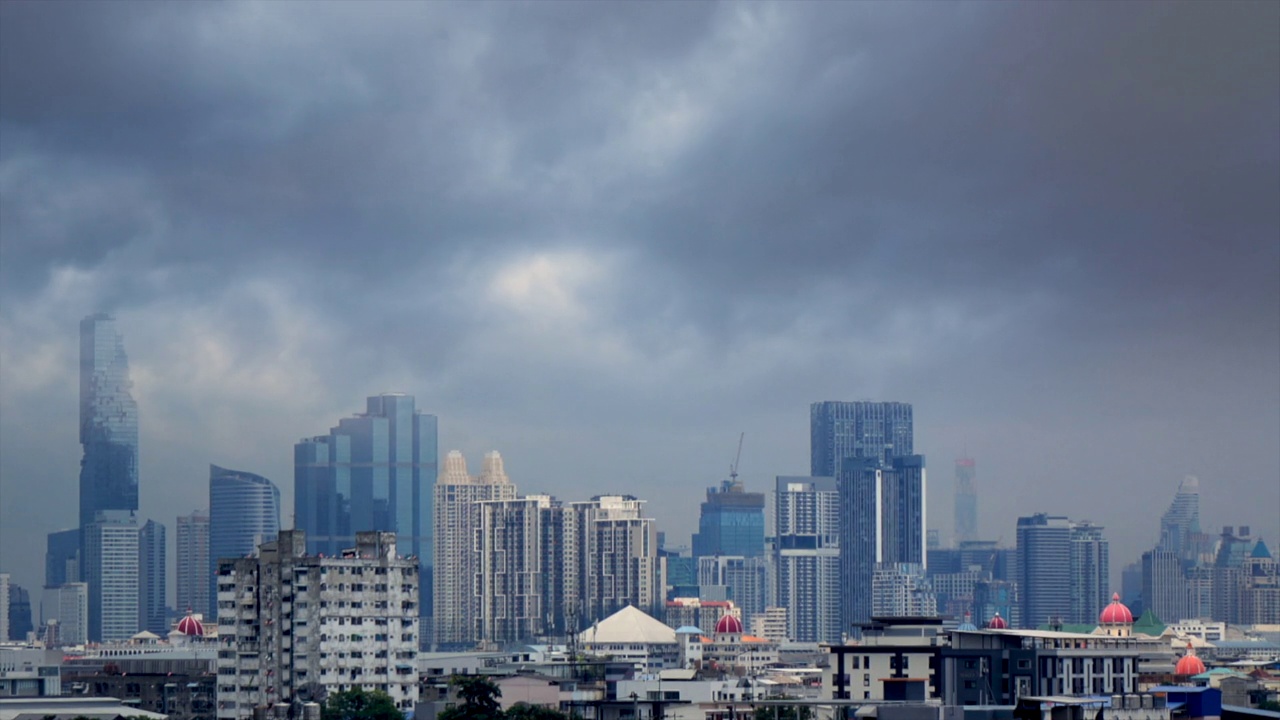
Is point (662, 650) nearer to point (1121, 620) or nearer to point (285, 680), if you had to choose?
point (1121, 620)

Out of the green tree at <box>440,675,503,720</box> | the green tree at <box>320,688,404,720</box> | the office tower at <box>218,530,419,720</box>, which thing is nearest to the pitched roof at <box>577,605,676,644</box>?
the office tower at <box>218,530,419,720</box>

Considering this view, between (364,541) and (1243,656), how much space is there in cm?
10312

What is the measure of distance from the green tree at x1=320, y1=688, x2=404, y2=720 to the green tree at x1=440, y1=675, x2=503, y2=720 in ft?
6.58

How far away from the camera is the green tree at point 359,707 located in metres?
75.1

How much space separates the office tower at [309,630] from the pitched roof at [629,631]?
75.2 meters

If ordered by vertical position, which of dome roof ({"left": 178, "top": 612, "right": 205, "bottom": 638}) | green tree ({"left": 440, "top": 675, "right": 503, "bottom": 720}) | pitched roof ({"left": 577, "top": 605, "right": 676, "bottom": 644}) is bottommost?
pitched roof ({"left": 577, "top": 605, "right": 676, "bottom": 644})

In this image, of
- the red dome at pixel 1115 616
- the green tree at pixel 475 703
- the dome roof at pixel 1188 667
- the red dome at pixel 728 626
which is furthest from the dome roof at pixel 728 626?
the green tree at pixel 475 703

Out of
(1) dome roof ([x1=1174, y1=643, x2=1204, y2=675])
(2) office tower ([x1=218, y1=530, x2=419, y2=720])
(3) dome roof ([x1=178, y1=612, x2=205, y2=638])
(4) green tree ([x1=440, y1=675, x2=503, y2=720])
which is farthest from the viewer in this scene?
Answer: (3) dome roof ([x1=178, y1=612, x2=205, y2=638])

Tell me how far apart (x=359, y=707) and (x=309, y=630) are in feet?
19.4

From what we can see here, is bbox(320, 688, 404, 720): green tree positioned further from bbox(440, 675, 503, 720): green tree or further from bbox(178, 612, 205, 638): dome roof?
bbox(178, 612, 205, 638): dome roof

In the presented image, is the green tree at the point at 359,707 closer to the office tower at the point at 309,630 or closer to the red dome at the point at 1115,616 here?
the office tower at the point at 309,630

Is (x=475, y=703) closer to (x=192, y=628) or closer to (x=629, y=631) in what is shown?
(x=192, y=628)

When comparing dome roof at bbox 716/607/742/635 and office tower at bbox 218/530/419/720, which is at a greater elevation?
office tower at bbox 218/530/419/720

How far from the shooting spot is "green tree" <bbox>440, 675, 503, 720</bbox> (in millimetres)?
63906
